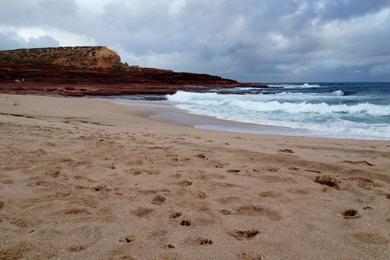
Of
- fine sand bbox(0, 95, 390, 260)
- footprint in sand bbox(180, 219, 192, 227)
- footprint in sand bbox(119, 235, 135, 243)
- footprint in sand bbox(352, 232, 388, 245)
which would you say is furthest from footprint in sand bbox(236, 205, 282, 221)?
footprint in sand bbox(119, 235, 135, 243)

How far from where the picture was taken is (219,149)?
5520 mm

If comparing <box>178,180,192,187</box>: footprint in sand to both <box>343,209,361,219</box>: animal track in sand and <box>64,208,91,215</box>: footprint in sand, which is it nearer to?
<box>64,208,91,215</box>: footprint in sand

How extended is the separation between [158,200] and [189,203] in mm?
315

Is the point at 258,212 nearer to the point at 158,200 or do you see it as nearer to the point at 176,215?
the point at 176,215

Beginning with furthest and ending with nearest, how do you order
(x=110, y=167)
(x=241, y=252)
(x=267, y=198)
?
(x=110, y=167)
(x=267, y=198)
(x=241, y=252)

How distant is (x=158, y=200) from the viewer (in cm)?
321

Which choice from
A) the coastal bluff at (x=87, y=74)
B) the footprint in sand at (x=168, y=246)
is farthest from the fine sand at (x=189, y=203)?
the coastal bluff at (x=87, y=74)

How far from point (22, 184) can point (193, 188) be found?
5.95 ft

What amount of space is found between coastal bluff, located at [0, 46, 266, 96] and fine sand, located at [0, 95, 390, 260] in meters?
22.8

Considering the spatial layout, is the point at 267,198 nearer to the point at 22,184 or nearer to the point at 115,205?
the point at 115,205

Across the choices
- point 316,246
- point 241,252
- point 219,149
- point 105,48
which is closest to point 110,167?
point 219,149

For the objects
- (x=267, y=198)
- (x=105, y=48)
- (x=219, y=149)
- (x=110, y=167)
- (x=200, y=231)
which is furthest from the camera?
(x=105, y=48)

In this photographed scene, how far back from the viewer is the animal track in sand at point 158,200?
313cm

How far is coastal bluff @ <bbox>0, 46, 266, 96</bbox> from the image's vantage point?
35219mm
